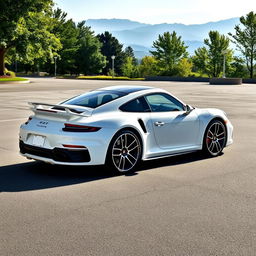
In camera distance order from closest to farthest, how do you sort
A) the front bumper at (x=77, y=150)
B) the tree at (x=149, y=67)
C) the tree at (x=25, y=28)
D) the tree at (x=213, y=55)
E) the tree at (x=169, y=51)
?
the front bumper at (x=77, y=150) → the tree at (x=25, y=28) → the tree at (x=213, y=55) → the tree at (x=169, y=51) → the tree at (x=149, y=67)

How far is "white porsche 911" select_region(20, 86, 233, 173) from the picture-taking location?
693cm

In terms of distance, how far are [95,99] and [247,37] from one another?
281ft

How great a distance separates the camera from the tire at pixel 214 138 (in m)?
8.60

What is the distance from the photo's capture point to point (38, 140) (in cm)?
720

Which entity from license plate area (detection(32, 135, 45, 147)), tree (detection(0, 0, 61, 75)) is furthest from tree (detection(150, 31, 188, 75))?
license plate area (detection(32, 135, 45, 147))

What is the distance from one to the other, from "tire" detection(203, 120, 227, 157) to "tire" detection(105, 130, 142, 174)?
5.45 feet

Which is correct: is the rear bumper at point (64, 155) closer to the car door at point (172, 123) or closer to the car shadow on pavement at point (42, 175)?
the car shadow on pavement at point (42, 175)

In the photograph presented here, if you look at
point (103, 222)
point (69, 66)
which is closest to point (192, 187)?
point (103, 222)

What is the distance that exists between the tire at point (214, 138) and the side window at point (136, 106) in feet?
4.70

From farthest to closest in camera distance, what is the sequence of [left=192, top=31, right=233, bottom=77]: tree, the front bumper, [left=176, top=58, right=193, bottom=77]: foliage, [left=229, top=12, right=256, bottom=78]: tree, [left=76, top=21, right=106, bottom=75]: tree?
1. [left=76, top=21, right=106, bottom=75]: tree
2. [left=176, top=58, right=193, bottom=77]: foliage
3. [left=192, top=31, right=233, bottom=77]: tree
4. [left=229, top=12, right=256, bottom=78]: tree
5. the front bumper

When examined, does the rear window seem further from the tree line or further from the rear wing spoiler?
the tree line

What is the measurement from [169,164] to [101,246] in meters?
3.95

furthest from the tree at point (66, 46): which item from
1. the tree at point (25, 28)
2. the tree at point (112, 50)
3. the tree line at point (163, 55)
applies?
the tree at point (25, 28)

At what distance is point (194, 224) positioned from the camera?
4.93m
